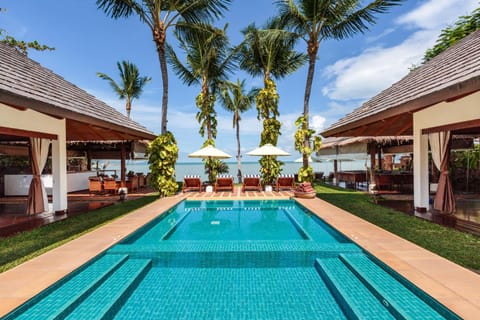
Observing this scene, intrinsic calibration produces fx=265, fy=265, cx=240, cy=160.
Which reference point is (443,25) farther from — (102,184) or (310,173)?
(102,184)

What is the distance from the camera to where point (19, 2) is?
12164 mm

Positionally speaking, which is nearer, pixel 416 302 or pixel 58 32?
pixel 416 302

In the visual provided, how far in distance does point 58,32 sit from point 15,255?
13745 mm

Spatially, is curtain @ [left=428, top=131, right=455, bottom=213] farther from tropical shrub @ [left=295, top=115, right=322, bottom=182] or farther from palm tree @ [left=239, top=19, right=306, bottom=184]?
palm tree @ [left=239, top=19, right=306, bottom=184]

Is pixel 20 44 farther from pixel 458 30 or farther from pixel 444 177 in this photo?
pixel 458 30

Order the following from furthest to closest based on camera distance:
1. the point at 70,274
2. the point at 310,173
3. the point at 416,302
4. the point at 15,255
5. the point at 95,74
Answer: the point at 95,74
the point at 310,173
the point at 15,255
the point at 70,274
the point at 416,302

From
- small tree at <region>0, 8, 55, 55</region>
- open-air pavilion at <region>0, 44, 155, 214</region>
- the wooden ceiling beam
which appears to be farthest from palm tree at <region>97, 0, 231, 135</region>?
small tree at <region>0, 8, 55, 55</region>

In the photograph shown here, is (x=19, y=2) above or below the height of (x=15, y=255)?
above

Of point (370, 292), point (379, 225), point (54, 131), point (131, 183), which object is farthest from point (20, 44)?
point (370, 292)

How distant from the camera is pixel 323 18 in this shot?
39.7 ft

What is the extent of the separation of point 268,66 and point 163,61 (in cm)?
599

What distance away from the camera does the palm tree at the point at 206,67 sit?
586 inches

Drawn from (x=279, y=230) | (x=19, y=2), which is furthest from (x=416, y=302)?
(x=19, y=2)

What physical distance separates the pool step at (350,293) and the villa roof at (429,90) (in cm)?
311
